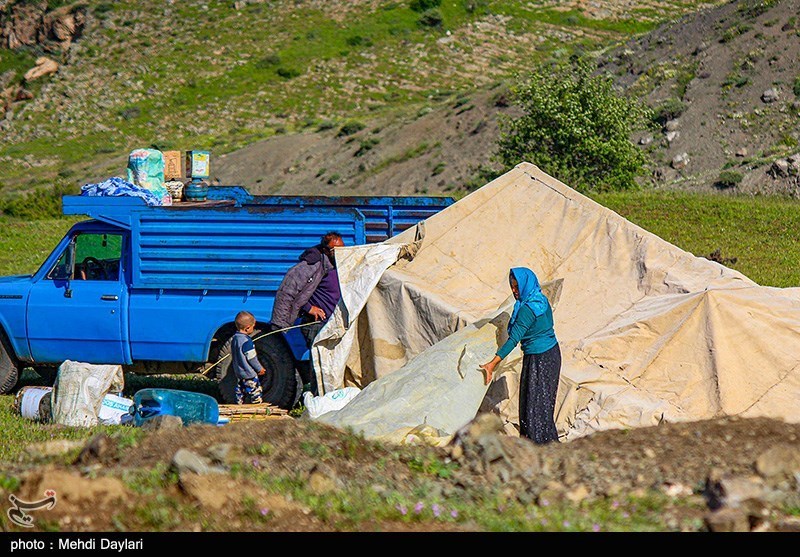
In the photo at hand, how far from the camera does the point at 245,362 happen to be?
34.5 feet

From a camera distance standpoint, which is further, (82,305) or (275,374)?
(82,305)

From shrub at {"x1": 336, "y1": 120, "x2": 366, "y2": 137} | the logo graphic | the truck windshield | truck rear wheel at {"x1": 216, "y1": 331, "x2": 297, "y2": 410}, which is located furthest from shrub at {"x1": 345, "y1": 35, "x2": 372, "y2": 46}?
the logo graphic

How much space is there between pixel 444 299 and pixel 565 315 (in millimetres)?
1149

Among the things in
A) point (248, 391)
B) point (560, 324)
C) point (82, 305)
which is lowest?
point (248, 391)

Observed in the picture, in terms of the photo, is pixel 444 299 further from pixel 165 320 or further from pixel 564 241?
pixel 165 320

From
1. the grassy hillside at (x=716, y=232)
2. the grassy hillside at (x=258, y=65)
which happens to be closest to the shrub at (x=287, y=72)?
the grassy hillside at (x=258, y=65)

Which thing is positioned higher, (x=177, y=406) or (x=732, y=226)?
(x=177, y=406)

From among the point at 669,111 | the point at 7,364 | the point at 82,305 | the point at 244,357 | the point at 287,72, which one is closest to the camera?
the point at 244,357

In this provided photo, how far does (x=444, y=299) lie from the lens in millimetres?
10219

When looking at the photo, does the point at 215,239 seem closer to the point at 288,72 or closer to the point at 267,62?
the point at 288,72

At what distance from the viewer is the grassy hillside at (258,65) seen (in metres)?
65.0

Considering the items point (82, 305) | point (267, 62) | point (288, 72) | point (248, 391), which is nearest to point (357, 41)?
point (288, 72)

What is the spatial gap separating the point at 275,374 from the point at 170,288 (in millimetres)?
1436

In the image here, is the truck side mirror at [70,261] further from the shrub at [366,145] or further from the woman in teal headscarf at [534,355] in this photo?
the shrub at [366,145]
